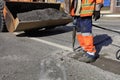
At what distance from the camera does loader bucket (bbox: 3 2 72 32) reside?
25.7 feet

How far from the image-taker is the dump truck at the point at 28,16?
7.94 m

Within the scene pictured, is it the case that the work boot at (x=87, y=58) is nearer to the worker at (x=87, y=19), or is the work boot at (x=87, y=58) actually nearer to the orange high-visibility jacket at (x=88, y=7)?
the worker at (x=87, y=19)

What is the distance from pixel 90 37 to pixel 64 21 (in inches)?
137

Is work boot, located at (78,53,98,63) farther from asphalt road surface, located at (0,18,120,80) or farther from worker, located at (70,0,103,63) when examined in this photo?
asphalt road surface, located at (0,18,120,80)

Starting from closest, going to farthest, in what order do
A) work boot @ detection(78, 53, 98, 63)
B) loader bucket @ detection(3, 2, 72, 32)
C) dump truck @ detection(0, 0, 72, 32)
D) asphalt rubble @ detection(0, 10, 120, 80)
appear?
asphalt rubble @ detection(0, 10, 120, 80) → work boot @ detection(78, 53, 98, 63) → loader bucket @ detection(3, 2, 72, 32) → dump truck @ detection(0, 0, 72, 32)

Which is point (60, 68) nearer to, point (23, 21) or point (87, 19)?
point (87, 19)

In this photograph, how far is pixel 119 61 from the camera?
5.67m

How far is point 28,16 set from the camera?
834 cm

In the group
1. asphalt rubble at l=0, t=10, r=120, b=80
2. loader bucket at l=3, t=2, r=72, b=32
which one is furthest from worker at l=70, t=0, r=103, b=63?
loader bucket at l=3, t=2, r=72, b=32

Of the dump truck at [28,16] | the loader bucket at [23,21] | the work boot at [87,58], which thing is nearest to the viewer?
the work boot at [87,58]

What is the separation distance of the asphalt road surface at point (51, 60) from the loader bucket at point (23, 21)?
1.30ft

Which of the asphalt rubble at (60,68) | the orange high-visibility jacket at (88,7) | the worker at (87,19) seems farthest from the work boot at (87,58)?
the orange high-visibility jacket at (88,7)

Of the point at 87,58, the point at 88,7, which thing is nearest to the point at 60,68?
the point at 87,58

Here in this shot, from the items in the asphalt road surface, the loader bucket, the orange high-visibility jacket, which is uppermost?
the orange high-visibility jacket
